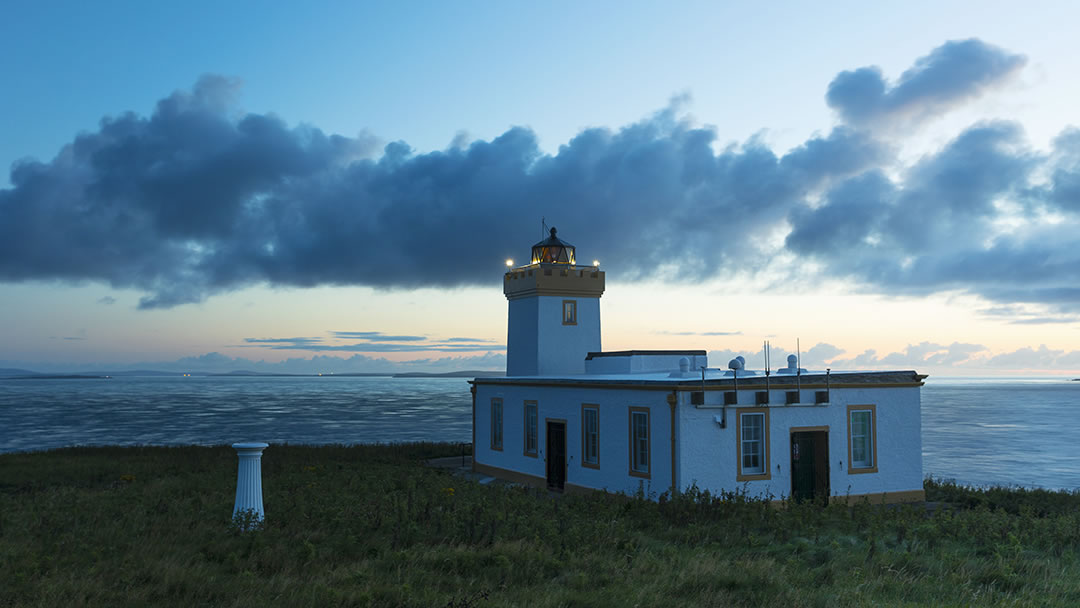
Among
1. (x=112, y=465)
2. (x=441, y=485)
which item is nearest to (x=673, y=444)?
(x=441, y=485)

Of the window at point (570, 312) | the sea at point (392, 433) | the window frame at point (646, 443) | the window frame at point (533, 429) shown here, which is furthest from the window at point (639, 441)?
the sea at point (392, 433)

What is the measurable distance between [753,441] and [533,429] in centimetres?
738

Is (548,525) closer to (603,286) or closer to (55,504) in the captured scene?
(55,504)

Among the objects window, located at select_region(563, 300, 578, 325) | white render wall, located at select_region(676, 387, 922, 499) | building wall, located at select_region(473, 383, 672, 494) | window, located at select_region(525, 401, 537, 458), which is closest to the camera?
white render wall, located at select_region(676, 387, 922, 499)

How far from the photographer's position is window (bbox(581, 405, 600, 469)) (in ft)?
66.8

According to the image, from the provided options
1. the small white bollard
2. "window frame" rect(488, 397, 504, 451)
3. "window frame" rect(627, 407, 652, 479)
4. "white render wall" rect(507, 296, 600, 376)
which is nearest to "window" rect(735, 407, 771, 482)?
"window frame" rect(627, 407, 652, 479)

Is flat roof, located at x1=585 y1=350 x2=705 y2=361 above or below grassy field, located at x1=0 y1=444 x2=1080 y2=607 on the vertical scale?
above

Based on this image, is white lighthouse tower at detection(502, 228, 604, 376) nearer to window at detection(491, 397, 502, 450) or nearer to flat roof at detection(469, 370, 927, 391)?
window at detection(491, 397, 502, 450)

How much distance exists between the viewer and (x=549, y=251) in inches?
1120

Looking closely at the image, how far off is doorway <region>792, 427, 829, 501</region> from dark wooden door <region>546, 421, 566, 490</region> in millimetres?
6243

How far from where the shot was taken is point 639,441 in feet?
62.1

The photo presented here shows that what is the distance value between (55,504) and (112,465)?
1479 cm

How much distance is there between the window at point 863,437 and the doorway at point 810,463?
872 millimetres

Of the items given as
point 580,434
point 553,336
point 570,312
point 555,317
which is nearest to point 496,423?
point 553,336
